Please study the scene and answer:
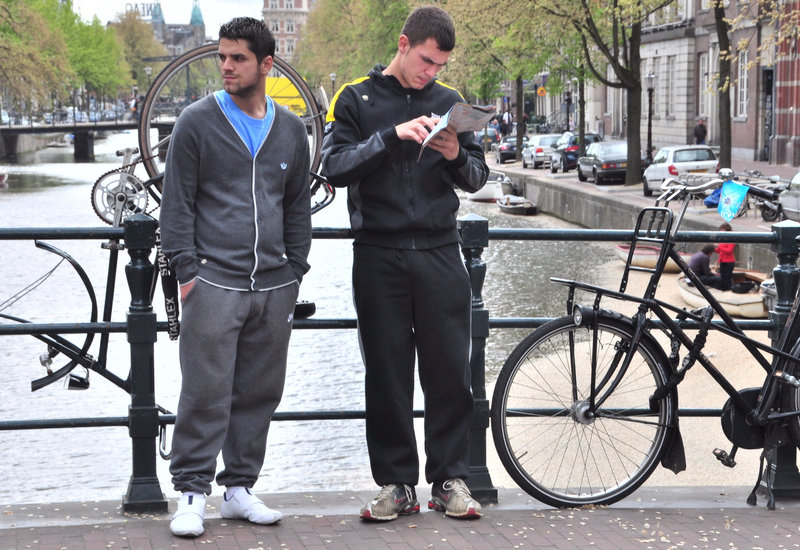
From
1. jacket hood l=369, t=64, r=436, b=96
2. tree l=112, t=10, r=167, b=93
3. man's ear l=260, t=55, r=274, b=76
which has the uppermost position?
tree l=112, t=10, r=167, b=93

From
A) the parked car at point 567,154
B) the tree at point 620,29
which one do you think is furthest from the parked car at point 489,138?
the tree at point 620,29

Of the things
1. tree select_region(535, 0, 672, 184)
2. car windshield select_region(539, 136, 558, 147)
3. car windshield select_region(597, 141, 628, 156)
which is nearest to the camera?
tree select_region(535, 0, 672, 184)

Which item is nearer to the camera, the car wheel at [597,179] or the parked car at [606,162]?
the parked car at [606,162]

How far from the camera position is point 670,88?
5047 centimetres

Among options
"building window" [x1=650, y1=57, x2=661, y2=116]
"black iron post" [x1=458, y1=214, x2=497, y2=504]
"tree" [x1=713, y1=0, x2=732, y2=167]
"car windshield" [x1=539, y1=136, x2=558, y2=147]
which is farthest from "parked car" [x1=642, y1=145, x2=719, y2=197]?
"black iron post" [x1=458, y1=214, x2=497, y2=504]

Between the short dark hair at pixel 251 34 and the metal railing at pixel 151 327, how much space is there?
0.77m

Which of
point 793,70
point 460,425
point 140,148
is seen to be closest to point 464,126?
point 460,425

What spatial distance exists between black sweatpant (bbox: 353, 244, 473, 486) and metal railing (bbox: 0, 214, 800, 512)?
218mm

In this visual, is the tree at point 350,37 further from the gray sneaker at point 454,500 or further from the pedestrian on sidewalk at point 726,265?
the gray sneaker at point 454,500

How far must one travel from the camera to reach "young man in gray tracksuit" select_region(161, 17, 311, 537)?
401cm

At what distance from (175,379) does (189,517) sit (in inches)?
462

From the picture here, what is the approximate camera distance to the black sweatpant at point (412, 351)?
428 centimetres

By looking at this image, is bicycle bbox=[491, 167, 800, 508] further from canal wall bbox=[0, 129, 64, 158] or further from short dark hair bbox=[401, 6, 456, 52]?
canal wall bbox=[0, 129, 64, 158]

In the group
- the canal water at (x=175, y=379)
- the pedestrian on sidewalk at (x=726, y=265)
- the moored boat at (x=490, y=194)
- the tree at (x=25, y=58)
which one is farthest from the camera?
the tree at (x=25, y=58)
